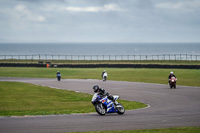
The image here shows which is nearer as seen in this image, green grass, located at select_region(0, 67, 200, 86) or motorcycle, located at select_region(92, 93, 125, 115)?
motorcycle, located at select_region(92, 93, 125, 115)

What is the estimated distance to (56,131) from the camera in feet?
44.2

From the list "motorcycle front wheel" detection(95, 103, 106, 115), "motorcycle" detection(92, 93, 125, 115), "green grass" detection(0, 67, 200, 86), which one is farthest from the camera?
"green grass" detection(0, 67, 200, 86)

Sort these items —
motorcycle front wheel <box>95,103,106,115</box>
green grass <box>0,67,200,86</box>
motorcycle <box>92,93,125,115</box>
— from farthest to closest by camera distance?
green grass <box>0,67,200,86</box> < motorcycle <box>92,93,125,115</box> < motorcycle front wheel <box>95,103,106,115</box>

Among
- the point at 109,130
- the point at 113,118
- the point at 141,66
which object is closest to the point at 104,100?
the point at 113,118

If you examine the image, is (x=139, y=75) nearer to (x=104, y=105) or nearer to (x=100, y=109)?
(x=104, y=105)

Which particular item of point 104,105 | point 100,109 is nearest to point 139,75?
point 104,105

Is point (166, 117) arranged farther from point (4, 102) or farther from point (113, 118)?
point (4, 102)

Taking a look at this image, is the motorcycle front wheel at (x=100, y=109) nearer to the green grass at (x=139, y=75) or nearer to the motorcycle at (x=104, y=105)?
the motorcycle at (x=104, y=105)

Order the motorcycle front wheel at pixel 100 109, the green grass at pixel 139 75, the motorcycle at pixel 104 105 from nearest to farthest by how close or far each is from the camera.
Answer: the motorcycle front wheel at pixel 100 109
the motorcycle at pixel 104 105
the green grass at pixel 139 75

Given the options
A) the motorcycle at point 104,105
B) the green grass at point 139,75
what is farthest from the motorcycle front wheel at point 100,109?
the green grass at point 139,75

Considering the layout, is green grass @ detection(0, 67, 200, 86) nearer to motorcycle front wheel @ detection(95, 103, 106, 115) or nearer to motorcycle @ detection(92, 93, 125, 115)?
motorcycle @ detection(92, 93, 125, 115)

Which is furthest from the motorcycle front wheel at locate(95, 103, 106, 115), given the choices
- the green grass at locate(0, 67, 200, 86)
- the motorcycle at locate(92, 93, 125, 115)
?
the green grass at locate(0, 67, 200, 86)

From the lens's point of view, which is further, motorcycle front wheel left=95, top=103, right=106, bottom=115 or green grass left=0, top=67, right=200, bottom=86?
green grass left=0, top=67, right=200, bottom=86

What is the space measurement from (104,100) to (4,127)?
5499 millimetres
